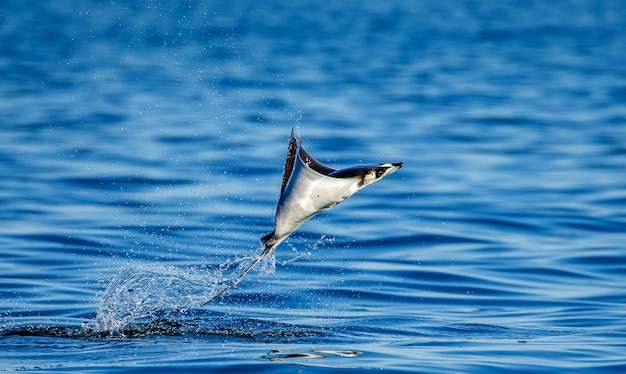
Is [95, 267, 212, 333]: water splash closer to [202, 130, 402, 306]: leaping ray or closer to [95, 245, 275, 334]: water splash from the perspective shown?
[95, 245, 275, 334]: water splash

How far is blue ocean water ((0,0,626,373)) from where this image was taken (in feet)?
26.0

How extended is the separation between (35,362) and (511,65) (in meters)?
32.9

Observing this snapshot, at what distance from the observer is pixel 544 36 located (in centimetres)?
5059

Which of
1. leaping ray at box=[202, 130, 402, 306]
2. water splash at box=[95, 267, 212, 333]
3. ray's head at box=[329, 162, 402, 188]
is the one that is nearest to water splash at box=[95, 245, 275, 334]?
water splash at box=[95, 267, 212, 333]

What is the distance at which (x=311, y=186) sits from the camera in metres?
6.78

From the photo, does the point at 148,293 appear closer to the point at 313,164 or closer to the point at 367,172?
the point at 313,164

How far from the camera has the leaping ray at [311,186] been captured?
6.74 m

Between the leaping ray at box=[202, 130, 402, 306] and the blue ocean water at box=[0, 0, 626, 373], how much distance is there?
2.92ft

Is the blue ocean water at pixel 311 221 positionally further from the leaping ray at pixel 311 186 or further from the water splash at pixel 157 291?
the leaping ray at pixel 311 186

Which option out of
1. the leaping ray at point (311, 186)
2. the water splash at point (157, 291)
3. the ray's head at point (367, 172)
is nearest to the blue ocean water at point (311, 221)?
the water splash at point (157, 291)

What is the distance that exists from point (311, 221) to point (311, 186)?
6.79 metres

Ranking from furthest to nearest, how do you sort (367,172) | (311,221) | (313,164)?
1. (311,221)
2. (313,164)
3. (367,172)

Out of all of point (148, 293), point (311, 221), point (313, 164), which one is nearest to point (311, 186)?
point (313, 164)

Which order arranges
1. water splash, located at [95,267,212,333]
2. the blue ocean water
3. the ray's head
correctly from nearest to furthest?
the ray's head → the blue ocean water → water splash, located at [95,267,212,333]
